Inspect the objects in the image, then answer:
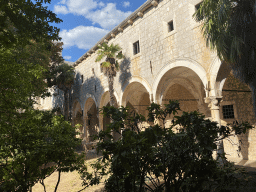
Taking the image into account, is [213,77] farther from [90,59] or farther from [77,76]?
[77,76]

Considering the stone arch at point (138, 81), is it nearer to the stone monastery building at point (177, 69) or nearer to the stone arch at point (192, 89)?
the stone monastery building at point (177, 69)

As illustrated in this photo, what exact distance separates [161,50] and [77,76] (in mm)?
12510

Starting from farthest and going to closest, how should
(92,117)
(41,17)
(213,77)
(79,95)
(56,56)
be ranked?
(92,117) → (79,95) → (56,56) → (213,77) → (41,17)

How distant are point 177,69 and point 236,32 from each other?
441 cm

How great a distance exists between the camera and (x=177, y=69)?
401 inches

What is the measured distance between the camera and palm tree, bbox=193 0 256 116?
221 inches

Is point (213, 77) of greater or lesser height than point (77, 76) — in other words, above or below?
below

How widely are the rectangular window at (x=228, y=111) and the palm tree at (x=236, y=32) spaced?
4.70 meters

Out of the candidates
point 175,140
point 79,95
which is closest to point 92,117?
point 79,95

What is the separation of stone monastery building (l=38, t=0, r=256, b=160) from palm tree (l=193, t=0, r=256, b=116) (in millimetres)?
1882

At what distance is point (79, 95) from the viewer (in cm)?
2002

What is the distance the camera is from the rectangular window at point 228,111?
10289 millimetres

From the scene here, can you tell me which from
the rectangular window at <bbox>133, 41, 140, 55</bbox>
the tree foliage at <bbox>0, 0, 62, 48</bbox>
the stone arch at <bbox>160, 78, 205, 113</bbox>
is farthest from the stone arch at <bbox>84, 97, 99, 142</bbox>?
the tree foliage at <bbox>0, 0, 62, 48</bbox>

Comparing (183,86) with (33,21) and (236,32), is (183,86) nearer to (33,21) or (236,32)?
(236,32)
